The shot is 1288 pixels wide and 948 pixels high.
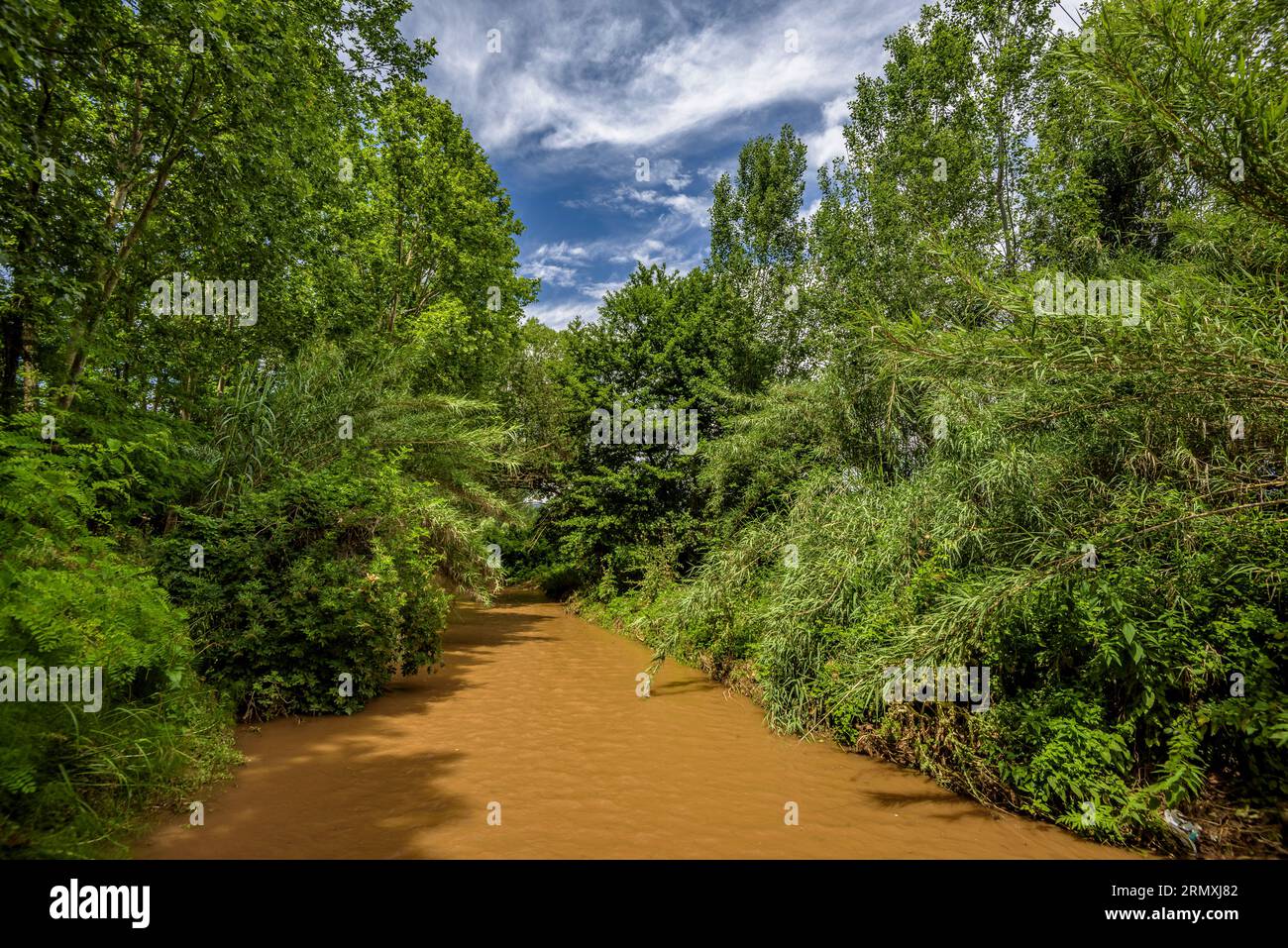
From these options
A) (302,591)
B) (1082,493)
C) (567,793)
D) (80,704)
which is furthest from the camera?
(302,591)

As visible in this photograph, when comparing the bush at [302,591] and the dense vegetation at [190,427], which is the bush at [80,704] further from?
the bush at [302,591]

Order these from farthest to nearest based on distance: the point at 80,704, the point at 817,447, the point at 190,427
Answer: the point at 817,447
the point at 190,427
the point at 80,704

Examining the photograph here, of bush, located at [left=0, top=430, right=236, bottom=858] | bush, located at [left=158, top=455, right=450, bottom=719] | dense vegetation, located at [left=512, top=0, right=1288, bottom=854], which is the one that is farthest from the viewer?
bush, located at [left=158, top=455, right=450, bottom=719]

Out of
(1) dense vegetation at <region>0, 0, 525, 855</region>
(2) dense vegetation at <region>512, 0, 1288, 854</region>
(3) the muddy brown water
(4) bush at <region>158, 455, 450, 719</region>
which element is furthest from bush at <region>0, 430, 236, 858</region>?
(2) dense vegetation at <region>512, 0, 1288, 854</region>

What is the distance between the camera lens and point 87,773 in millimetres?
3826

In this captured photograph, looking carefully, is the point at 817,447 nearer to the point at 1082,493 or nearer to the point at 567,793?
the point at 1082,493

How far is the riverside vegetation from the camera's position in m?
3.88

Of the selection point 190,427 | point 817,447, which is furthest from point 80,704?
point 817,447

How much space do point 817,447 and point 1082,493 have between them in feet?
17.0

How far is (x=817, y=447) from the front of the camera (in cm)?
1068

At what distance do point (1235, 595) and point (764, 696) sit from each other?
187 inches

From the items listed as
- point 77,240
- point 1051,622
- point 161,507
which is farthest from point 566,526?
point 1051,622

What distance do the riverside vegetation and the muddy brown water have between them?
44cm

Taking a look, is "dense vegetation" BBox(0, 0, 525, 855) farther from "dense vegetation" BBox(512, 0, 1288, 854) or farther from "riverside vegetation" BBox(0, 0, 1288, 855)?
"dense vegetation" BBox(512, 0, 1288, 854)
